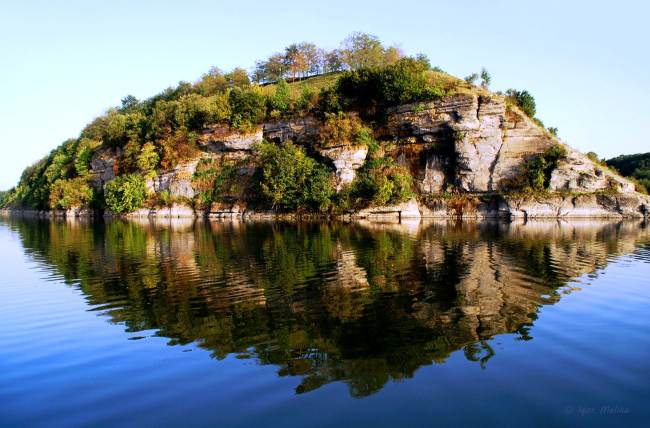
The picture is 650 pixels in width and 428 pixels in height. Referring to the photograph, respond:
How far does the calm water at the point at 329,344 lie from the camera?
7.00m

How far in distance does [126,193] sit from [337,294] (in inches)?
2500

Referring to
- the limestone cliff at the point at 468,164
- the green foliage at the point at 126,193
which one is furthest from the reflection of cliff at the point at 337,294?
the green foliage at the point at 126,193

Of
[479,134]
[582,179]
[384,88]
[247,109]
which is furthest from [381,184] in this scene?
[247,109]

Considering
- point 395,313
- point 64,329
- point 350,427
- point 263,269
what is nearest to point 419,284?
point 395,313

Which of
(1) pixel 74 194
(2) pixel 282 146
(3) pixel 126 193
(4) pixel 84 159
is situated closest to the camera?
(2) pixel 282 146

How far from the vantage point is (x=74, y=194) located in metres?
81.4

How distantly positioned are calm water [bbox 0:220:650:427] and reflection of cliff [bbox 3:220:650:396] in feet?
0.24

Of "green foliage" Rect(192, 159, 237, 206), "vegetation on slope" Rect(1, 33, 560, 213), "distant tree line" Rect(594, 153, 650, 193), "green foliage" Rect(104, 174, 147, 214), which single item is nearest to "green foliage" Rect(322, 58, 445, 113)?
"vegetation on slope" Rect(1, 33, 560, 213)

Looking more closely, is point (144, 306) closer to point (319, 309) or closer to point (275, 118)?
point (319, 309)

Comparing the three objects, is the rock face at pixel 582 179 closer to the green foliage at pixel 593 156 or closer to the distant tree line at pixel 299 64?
the green foliage at pixel 593 156

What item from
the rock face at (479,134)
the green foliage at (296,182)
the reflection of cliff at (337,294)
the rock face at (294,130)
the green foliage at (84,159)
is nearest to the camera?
the reflection of cliff at (337,294)

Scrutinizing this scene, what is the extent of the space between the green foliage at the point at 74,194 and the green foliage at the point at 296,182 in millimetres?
40229

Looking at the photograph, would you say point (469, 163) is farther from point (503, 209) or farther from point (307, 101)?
point (307, 101)

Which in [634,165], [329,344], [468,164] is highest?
[634,165]
